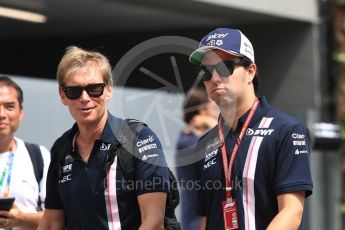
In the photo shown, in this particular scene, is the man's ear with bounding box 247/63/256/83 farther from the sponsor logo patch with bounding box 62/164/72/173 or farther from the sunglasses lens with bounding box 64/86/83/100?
the sponsor logo patch with bounding box 62/164/72/173

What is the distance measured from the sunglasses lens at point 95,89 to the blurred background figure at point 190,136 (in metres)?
2.71

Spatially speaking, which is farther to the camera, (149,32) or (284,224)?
(149,32)

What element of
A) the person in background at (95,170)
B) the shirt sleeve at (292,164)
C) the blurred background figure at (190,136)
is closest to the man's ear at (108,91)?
the person in background at (95,170)

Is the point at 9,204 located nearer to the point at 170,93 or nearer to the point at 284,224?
the point at 284,224

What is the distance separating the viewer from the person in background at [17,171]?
5.61 meters

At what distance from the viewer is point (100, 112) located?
4570 mm

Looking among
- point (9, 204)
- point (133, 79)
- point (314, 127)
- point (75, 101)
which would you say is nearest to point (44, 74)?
point (133, 79)

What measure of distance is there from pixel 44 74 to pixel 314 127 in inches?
151

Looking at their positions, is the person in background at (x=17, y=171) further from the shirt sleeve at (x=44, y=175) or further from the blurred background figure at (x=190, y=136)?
the blurred background figure at (x=190, y=136)

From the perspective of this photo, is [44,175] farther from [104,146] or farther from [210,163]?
[210,163]

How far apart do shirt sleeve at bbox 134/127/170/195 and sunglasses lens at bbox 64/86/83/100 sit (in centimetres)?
41

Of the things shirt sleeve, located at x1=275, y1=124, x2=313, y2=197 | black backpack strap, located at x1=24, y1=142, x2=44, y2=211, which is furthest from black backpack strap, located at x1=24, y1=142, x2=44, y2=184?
shirt sleeve, located at x1=275, y1=124, x2=313, y2=197

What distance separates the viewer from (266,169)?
415 centimetres

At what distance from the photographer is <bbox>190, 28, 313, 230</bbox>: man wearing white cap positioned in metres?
4.12
